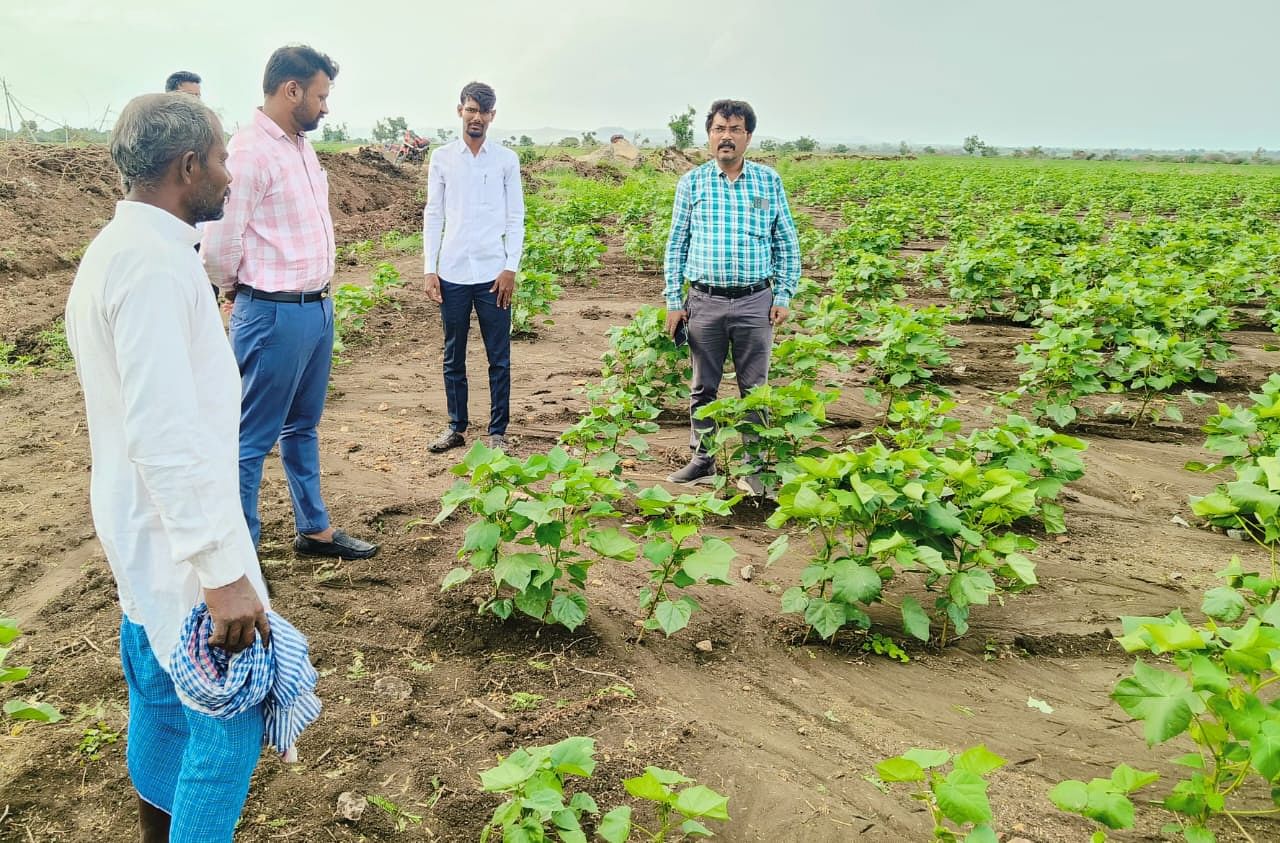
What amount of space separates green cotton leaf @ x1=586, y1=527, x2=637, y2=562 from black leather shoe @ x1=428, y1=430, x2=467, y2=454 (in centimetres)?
236

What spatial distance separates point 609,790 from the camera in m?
2.42

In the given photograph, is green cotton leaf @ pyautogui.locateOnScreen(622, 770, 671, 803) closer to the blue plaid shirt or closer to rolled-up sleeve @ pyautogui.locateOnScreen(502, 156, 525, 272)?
the blue plaid shirt

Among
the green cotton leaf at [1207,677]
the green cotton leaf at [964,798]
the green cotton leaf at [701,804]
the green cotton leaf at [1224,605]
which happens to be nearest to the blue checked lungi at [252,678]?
the green cotton leaf at [701,804]

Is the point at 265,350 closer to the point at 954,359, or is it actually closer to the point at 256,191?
the point at 256,191

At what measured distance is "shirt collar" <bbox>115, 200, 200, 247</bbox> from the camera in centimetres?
152

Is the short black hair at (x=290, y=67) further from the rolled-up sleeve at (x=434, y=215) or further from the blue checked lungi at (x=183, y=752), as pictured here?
the blue checked lungi at (x=183, y=752)

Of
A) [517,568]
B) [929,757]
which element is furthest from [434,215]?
[929,757]

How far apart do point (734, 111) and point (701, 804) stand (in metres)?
3.43

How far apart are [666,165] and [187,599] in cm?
3706

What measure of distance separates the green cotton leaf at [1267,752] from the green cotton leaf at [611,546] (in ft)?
5.81

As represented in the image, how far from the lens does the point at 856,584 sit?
9.61 ft

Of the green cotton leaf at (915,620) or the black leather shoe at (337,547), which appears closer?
the green cotton leaf at (915,620)

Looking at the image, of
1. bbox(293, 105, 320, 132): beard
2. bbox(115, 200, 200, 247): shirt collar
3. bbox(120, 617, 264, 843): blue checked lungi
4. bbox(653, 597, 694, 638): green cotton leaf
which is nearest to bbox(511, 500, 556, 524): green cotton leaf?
bbox(653, 597, 694, 638): green cotton leaf

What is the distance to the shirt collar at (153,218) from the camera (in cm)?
152
